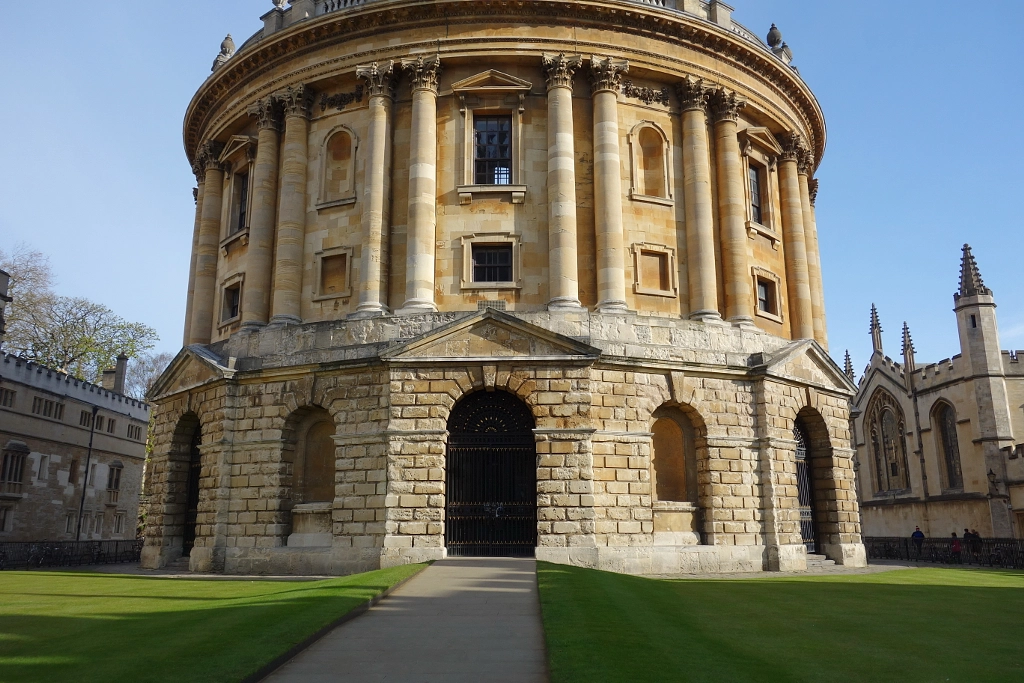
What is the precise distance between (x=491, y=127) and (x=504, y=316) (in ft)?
25.7

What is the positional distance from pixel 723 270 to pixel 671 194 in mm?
3181

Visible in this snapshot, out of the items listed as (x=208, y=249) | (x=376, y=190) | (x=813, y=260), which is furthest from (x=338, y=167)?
(x=813, y=260)

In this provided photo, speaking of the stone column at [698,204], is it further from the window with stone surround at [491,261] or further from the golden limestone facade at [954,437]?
the golden limestone facade at [954,437]

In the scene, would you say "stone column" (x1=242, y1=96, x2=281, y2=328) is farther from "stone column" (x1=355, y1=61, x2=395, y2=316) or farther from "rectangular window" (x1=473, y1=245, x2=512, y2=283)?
"rectangular window" (x1=473, y1=245, x2=512, y2=283)

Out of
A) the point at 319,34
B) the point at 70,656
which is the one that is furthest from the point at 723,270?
the point at 70,656

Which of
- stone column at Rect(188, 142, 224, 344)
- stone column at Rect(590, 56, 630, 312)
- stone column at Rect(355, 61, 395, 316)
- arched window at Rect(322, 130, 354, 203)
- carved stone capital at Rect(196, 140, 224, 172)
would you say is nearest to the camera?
stone column at Rect(590, 56, 630, 312)

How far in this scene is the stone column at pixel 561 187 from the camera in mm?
25828

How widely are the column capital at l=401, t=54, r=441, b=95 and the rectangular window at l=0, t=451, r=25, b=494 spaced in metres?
30.2

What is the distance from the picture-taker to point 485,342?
24344 millimetres

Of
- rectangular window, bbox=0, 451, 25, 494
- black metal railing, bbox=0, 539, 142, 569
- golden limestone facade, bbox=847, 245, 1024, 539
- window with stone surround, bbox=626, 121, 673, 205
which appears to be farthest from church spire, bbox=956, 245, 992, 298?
rectangular window, bbox=0, 451, 25, 494

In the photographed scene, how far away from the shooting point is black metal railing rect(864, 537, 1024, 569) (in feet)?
108

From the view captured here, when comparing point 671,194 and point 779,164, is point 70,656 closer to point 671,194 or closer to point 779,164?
point 671,194

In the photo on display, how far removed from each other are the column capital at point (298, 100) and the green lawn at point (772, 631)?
742 inches

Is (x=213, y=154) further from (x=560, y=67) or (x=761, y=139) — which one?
(x=761, y=139)
